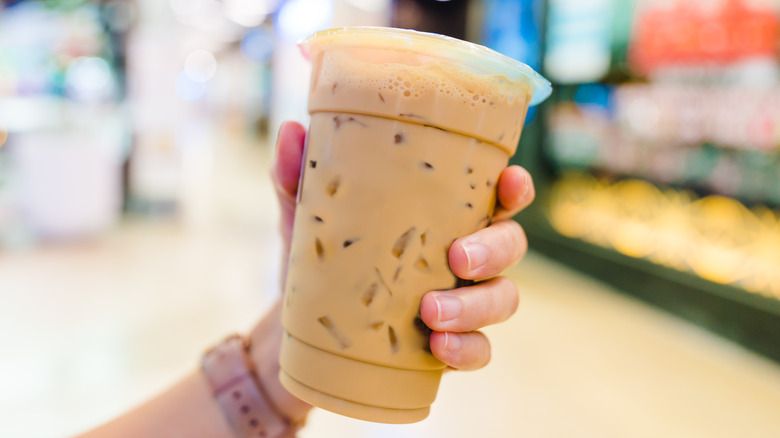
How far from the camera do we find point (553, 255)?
437cm

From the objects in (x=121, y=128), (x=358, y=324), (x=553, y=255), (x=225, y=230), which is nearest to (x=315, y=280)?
(x=358, y=324)

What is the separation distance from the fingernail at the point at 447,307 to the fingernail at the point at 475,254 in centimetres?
4

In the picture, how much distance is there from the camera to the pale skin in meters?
0.59

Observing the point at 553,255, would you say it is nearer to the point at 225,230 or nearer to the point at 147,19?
the point at 225,230

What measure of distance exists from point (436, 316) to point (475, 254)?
8cm

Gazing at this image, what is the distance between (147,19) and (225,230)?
2.16 meters

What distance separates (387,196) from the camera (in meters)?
0.56

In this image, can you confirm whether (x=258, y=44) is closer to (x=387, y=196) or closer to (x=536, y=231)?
(x=536, y=231)

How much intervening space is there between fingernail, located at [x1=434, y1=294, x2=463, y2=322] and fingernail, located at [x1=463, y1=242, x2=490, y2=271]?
0.04 meters

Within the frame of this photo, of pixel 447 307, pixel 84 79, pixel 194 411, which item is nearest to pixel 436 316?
pixel 447 307

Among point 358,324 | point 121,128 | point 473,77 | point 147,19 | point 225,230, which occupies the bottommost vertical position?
point 225,230

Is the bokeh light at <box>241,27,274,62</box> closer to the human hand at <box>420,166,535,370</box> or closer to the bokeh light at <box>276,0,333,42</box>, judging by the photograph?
the bokeh light at <box>276,0,333,42</box>

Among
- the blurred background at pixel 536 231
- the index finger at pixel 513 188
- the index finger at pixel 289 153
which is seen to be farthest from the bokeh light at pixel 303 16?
the index finger at pixel 513 188

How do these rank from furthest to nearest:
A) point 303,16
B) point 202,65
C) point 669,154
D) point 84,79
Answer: point 202,65
point 303,16
point 84,79
point 669,154
